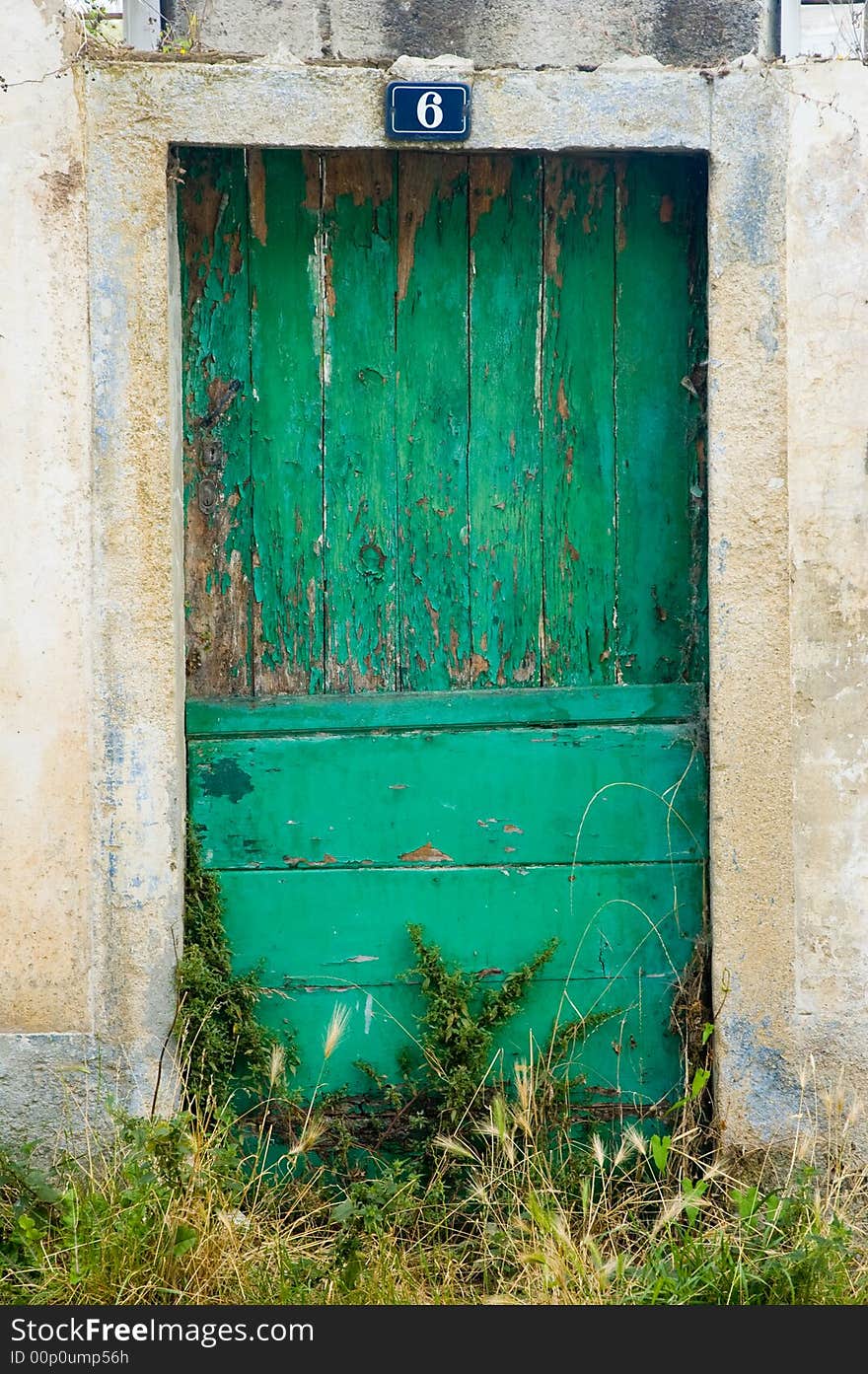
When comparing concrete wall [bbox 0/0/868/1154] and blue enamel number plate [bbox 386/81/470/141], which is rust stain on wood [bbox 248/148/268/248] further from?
blue enamel number plate [bbox 386/81/470/141]

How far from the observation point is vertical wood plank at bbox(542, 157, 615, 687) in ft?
10.2

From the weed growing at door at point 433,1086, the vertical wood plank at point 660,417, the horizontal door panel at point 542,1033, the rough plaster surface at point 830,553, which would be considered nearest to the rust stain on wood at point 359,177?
the vertical wood plank at point 660,417

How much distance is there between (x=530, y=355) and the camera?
10.3 feet

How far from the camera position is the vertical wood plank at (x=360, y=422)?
10.1 feet

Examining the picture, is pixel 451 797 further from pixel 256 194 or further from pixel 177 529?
pixel 256 194

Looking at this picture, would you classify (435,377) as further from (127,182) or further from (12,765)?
(12,765)

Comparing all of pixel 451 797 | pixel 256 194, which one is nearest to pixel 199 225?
pixel 256 194

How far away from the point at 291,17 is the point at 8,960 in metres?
2.38

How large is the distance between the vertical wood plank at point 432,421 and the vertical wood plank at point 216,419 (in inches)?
15.5

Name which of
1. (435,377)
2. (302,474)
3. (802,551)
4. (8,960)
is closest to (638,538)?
(802,551)

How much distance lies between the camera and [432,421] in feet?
10.3

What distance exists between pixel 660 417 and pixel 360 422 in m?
0.76

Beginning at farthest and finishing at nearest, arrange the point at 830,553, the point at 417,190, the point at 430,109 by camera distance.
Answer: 1. the point at 417,190
2. the point at 830,553
3. the point at 430,109

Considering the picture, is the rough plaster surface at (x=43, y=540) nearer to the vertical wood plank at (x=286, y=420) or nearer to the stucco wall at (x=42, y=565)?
the stucco wall at (x=42, y=565)
